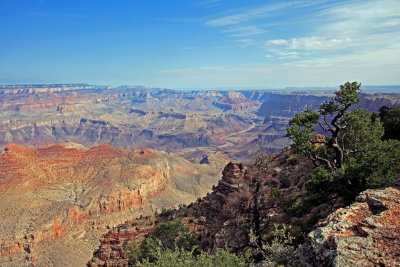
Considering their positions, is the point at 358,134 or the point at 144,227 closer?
the point at 358,134

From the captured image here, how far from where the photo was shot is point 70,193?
92312 millimetres

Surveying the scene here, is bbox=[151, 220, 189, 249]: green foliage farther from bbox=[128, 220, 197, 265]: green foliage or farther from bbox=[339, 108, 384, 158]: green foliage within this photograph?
bbox=[339, 108, 384, 158]: green foliage

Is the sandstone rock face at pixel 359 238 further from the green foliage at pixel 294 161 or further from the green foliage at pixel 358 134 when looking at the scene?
the green foliage at pixel 294 161

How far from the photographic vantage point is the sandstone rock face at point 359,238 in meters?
9.86

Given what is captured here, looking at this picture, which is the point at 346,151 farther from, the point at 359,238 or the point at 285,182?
the point at 359,238

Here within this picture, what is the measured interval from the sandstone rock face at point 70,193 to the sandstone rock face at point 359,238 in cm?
7385

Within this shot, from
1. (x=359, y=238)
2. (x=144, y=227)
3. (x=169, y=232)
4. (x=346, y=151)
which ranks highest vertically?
(x=346, y=151)

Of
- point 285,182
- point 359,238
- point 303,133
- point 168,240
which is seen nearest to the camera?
point 359,238

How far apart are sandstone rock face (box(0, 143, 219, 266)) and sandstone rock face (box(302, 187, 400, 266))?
7385 centimetres

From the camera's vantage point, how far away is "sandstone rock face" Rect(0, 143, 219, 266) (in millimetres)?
72938

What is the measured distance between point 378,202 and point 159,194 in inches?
4131

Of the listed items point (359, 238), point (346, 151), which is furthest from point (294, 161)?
point (359, 238)

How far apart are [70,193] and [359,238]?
9616 cm

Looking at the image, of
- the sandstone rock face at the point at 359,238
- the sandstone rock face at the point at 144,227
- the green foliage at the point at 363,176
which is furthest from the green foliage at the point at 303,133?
the sandstone rock face at the point at 144,227
